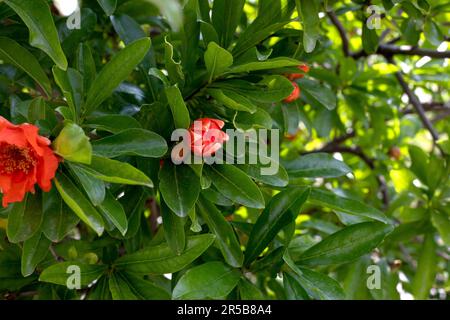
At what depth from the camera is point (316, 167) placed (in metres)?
1.09

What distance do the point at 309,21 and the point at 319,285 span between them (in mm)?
425

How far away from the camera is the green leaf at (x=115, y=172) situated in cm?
68

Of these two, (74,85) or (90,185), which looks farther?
(74,85)

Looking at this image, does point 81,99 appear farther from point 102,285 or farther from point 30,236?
point 102,285

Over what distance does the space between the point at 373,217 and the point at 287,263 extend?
0.62 ft

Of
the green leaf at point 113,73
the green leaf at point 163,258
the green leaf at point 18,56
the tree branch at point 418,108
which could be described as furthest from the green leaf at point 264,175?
the tree branch at point 418,108

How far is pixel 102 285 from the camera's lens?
3.16 ft

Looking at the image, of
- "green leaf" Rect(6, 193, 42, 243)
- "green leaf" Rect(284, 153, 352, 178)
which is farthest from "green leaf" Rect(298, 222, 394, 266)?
"green leaf" Rect(6, 193, 42, 243)

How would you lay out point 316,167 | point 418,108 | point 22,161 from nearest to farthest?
point 22,161
point 316,167
point 418,108

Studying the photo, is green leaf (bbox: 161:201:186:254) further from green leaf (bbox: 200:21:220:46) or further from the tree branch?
the tree branch

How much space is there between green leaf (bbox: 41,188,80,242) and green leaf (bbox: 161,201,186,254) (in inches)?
5.2

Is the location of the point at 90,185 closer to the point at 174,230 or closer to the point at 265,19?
the point at 174,230

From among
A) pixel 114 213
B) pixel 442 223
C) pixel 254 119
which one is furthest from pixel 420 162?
pixel 114 213
